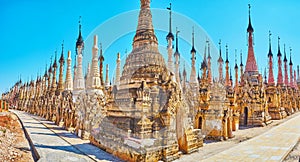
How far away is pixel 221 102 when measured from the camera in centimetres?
1809

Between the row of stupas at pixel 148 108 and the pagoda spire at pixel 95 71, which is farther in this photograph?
the pagoda spire at pixel 95 71

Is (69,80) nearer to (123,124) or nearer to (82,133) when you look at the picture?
(82,133)

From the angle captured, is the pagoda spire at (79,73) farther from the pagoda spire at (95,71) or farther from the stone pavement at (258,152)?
the stone pavement at (258,152)

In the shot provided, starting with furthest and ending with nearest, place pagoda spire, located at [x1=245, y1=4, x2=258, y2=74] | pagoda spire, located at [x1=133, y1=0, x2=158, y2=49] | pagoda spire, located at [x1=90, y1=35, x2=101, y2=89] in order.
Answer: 1. pagoda spire, located at [x1=245, y1=4, x2=258, y2=74]
2. pagoda spire, located at [x1=90, y1=35, x2=101, y2=89]
3. pagoda spire, located at [x1=133, y1=0, x2=158, y2=49]

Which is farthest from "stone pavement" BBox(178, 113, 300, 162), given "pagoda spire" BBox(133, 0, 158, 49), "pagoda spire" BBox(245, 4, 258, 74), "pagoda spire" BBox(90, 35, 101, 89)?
"pagoda spire" BBox(245, 4, 258, 74)

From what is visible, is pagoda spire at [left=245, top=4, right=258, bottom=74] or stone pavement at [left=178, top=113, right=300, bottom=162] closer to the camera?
stone pavement at [left=178, top=113, right=300, bottom=162]

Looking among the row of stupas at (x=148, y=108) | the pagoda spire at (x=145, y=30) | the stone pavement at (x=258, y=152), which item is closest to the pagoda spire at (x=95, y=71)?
the row of stupas at (x=148, y=108)

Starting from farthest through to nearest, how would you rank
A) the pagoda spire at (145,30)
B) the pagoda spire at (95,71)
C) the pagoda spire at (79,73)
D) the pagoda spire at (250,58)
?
1. the pagoda spire at (250,58)
2. the pagoda spire at (79,73)
3. the pagoda spire at (95,71)
4. the pagoda spire at (145,30)

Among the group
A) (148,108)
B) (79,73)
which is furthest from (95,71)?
(148,108)

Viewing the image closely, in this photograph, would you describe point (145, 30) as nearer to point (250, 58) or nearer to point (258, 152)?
point (258, 152)

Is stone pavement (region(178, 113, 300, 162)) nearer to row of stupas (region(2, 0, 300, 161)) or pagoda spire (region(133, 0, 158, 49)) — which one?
row of stupas (region(2, 0, 300, 161))

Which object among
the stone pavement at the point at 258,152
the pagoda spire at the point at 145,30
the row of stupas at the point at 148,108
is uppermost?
the pagoda spire at the point at 145,30

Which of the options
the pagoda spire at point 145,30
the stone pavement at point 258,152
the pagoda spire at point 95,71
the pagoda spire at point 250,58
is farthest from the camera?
the pagoda spire at point 250,58

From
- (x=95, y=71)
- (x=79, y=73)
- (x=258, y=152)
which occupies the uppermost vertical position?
(x=79, y=73)
